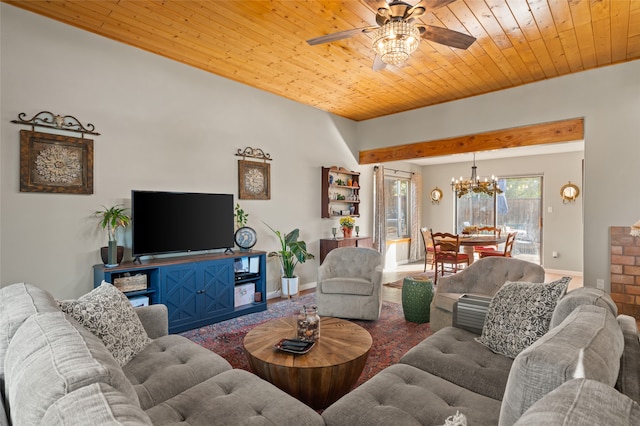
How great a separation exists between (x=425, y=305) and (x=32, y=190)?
13.0 ft

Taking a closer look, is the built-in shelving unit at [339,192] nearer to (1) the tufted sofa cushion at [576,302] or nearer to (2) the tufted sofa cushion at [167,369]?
(2) the tufted sofa cushion at [167,369]

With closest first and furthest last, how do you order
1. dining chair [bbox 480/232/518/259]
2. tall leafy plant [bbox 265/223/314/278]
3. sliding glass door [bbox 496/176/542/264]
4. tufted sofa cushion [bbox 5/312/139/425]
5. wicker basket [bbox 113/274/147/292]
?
tufted sofa cushion [bbox 5/312/139/425], wicker basket [bbox 113/274/147/292], tall leafy plant [bbox 265/223/314/278], dining chair [bbox 480/232/518/259], sliding glass door [bbox 496/176/542/264]

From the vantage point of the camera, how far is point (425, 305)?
378 cm

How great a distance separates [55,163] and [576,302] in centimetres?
405

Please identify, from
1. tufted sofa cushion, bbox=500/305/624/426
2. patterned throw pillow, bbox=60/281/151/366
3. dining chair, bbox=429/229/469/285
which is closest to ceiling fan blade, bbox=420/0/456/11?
tufted sofa cushion, bbox=500/305/624/426

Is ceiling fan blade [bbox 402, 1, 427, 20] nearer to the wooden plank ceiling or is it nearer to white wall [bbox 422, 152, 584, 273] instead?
the wooden plank ceiling

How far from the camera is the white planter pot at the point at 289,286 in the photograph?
4926 millimetres

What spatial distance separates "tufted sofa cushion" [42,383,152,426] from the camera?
72 cm

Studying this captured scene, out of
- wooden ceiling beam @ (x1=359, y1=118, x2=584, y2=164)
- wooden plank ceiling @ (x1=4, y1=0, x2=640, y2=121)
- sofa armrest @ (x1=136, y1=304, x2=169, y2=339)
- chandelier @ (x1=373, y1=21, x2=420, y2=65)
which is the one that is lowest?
sofa armrest @ (x1=136, y1=304, x2=169, y2=339)

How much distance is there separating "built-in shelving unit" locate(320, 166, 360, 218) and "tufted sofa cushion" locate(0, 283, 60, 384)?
14.2 ft

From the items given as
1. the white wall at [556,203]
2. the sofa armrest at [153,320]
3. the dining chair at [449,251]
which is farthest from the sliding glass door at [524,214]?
the sofa armrest at [153,320]

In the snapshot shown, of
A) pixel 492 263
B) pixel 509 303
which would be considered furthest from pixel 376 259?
pixel 509 303

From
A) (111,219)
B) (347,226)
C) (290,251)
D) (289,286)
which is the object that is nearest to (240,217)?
(290,251)

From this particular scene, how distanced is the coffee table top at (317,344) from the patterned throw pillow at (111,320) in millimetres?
668
